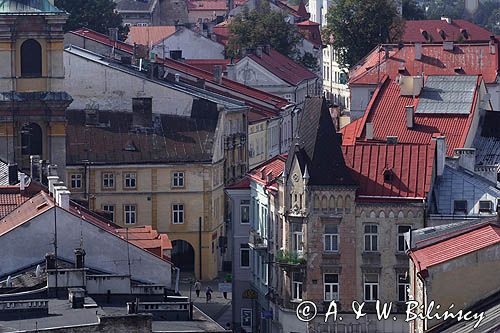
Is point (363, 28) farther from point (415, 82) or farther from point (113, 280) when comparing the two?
point (113, 280)

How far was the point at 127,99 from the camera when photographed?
103 m

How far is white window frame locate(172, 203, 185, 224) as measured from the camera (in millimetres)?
99688

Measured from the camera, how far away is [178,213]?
99812 mm

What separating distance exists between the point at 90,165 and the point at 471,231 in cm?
4125

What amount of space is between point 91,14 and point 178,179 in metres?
68.9

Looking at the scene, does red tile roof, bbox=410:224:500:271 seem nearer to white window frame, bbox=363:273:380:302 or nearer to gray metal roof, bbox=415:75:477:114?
white window frame, bbox=363:273:380:302

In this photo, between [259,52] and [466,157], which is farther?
[259,52]

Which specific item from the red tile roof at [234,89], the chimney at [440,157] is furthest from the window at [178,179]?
the chimney at [440,157]

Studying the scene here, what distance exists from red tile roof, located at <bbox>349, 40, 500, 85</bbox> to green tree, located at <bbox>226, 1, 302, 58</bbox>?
30.5 metres

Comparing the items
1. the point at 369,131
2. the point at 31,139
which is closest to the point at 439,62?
the point at 369,131

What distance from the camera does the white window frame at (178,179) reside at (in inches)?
3922

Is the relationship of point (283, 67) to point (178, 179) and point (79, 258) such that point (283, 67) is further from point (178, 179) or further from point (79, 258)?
point (79, 258)

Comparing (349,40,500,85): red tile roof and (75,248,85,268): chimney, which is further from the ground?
(349,40,500,85): red tile roof

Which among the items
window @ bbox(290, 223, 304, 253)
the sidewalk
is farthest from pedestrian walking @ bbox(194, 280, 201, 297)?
window @ bbox(290, 223, 304, 253)
